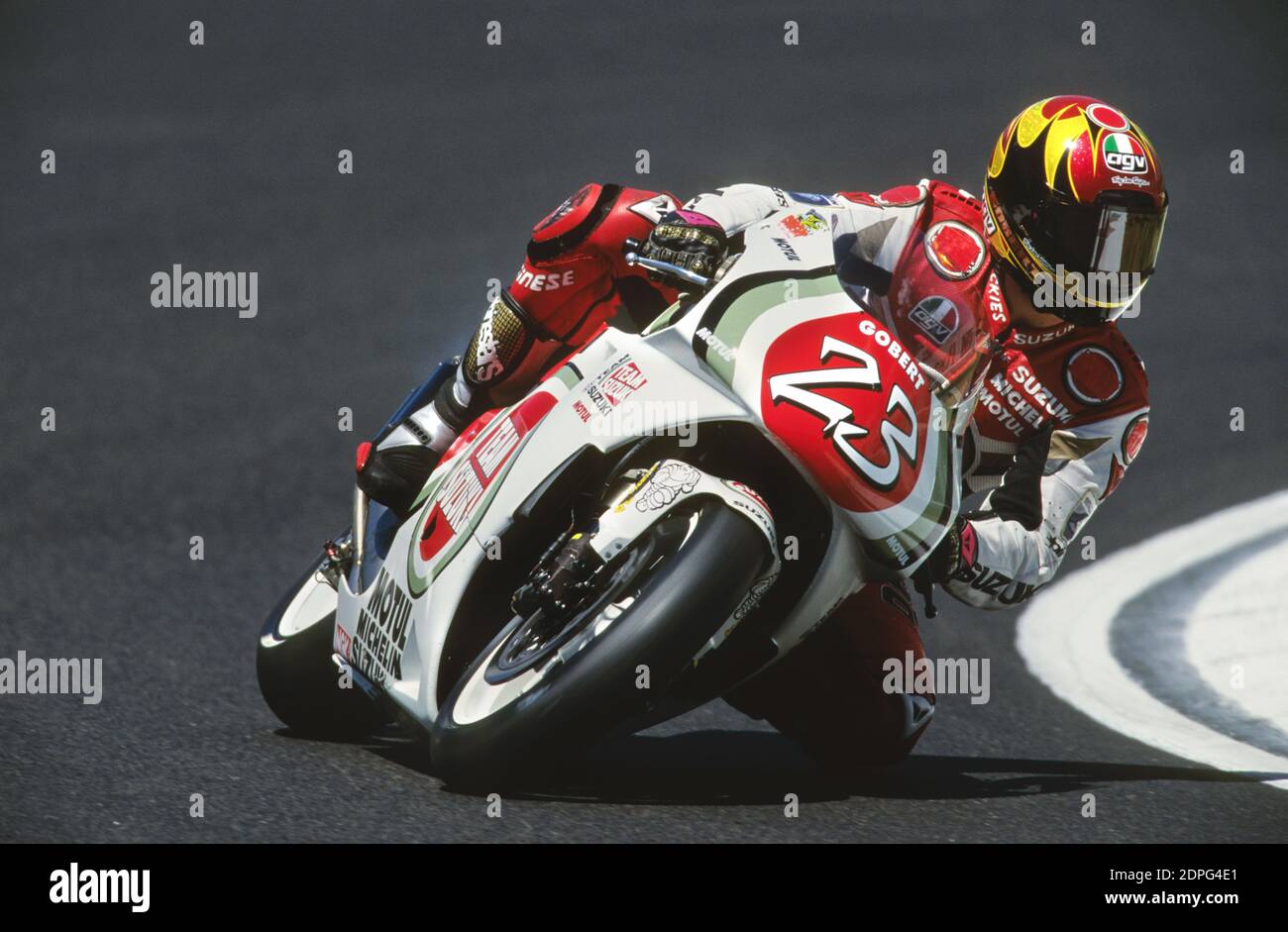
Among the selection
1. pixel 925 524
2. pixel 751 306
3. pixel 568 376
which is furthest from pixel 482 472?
pixel 925 524

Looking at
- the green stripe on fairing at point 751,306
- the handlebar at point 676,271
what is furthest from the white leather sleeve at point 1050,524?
the handlebar at point 676,271

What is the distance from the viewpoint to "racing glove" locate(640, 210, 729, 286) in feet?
15.4

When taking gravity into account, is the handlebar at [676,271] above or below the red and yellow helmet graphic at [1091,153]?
below

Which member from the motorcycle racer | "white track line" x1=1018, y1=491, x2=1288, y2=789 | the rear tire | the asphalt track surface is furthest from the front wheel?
"white track line" x1=1018, y1=491, x2=1288, y2=789

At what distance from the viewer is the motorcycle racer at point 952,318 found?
486 centimetres

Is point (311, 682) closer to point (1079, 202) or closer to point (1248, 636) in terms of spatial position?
point (1079, 202)

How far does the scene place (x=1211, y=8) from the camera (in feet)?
63.8

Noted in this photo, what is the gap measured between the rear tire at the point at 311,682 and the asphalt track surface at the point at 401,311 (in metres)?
0.11

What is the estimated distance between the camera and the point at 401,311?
11.0 meters

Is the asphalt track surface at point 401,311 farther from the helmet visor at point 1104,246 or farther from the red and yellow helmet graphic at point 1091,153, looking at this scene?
the red and yellow helmet graphic at point 1091,153

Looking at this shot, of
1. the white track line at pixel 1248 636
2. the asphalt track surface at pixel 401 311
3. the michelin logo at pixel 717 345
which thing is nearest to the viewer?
the michelin logo at pixel 717 345

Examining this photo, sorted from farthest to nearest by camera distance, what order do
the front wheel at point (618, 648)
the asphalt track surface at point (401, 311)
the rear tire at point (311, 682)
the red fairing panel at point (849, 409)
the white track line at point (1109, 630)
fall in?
the white track line at point (1109, 630)
the rear tire at point (311, 682)
the asphalt track surface at point (401, 311)
the red fairing panel at point (849, 409)
the front wheel at point (618, 648)

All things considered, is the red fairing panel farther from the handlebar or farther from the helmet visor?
the helmet visor

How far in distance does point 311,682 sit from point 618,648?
1474 millimetres
